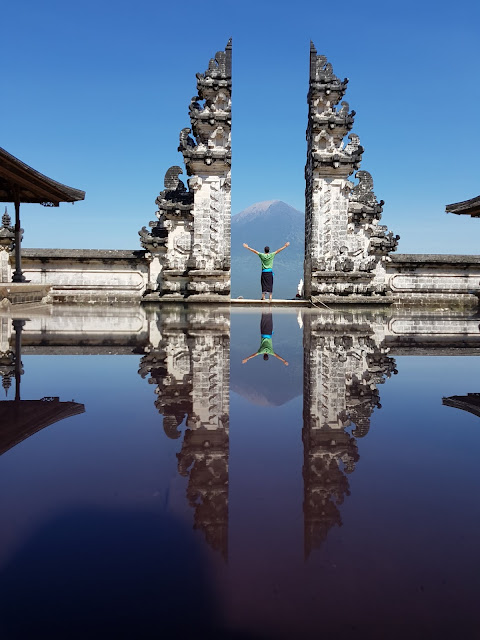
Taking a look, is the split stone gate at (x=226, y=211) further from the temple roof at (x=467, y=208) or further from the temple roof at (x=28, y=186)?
the temple roof at (x=28, y=186)

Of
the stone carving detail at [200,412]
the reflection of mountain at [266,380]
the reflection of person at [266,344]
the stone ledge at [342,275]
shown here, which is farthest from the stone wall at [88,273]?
the reflection of mountain at [266,380]

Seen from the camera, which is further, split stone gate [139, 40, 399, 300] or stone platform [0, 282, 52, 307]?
split stone gate [139, 40, 399, 300]

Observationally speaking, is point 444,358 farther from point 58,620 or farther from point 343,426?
point 58,620

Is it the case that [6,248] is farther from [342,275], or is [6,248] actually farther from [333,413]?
[333,413]

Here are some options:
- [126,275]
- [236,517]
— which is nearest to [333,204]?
[126,275]

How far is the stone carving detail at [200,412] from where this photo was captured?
164 centimetres

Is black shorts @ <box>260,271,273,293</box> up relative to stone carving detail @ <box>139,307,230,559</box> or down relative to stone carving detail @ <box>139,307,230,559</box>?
up

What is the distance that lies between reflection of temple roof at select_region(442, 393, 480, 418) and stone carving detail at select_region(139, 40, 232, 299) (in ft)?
36.5

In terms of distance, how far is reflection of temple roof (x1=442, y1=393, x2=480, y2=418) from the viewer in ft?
9.96

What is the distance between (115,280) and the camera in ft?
50.0

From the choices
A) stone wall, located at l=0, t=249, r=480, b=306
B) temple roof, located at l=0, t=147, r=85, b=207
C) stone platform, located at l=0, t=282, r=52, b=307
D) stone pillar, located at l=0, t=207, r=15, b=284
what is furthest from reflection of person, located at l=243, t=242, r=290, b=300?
stone pillar, located at l=0, t=207, r=15, b=284

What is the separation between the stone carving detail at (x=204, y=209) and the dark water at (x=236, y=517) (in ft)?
36.2

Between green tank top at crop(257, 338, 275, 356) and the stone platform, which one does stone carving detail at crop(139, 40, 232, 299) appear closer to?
the stone platform

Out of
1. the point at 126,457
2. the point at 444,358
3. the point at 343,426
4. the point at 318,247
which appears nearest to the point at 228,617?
the point at 126,457
